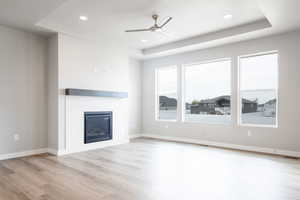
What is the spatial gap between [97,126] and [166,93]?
2.65 metres

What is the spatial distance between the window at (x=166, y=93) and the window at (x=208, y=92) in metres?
0.41

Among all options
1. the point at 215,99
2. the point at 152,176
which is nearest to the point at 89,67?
the point at 152,176

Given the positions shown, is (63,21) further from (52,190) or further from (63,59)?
(52,190)

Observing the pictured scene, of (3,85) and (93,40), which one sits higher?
(93,40)

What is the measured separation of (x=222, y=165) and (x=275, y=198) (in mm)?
Result: 1371

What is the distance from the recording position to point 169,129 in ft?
22.1

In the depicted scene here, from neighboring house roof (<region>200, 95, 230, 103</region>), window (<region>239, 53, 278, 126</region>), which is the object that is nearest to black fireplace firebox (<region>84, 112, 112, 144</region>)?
neighboring house roof (<region>200, 95, 230, 103</region>)

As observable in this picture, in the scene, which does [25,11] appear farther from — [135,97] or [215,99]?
[215,99]

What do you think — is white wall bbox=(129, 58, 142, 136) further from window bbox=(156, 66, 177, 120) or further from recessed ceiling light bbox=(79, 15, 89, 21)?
recessed ceiling light bbox=(79, 15, 89, 21)

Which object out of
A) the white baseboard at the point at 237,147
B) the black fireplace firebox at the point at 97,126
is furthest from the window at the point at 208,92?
the black fireplace firebox at the point at 97,126

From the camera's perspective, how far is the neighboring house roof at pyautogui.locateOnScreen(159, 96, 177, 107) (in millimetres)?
6838

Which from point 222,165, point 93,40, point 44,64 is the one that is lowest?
point 222,165

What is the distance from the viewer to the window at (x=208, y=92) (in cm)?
570

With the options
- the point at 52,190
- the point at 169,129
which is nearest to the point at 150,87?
the point at 169,129
